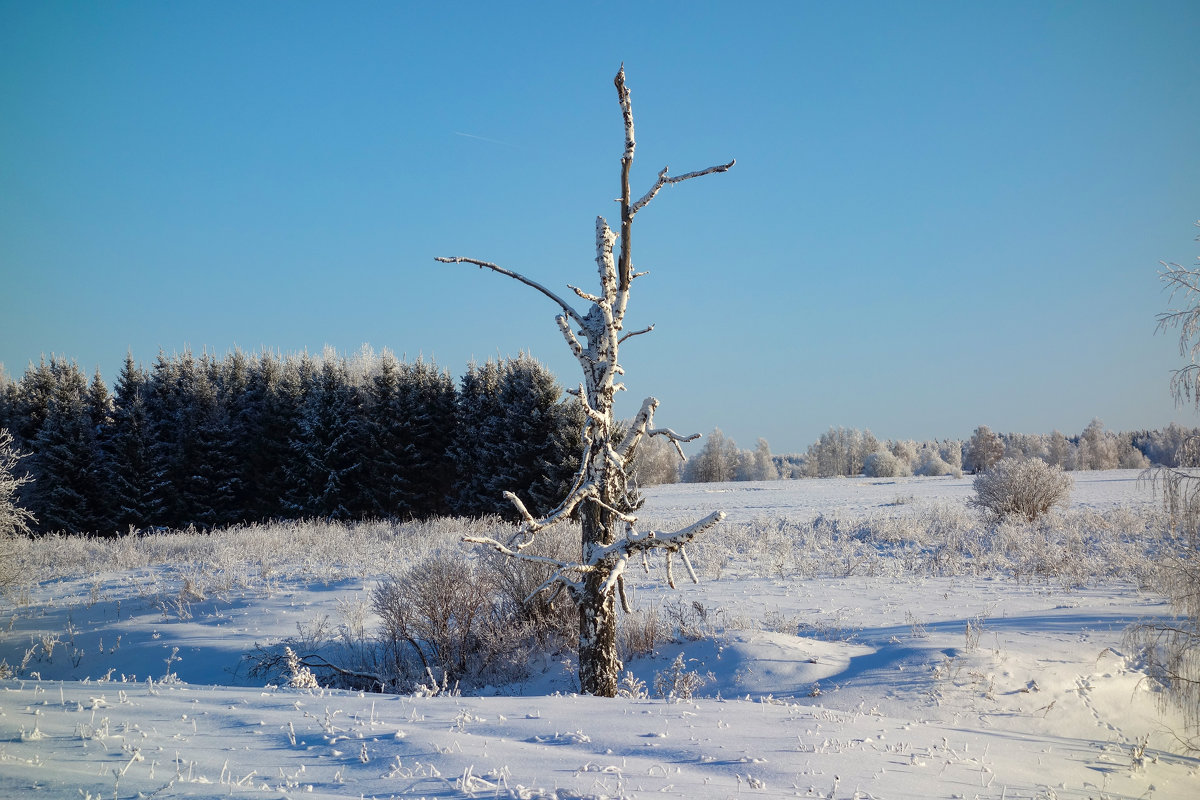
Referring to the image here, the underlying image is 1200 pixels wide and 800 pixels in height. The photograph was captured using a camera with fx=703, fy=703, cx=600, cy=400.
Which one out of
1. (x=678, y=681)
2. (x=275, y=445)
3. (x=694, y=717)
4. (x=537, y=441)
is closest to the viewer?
(x=694, y=717)

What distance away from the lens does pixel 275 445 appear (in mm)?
31625

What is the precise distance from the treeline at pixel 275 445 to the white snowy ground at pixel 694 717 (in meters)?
17.0

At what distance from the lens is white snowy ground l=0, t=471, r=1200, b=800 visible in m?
3.23

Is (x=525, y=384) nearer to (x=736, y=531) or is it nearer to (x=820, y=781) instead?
(x=736, y=531)

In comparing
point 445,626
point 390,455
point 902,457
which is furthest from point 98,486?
point 902,457

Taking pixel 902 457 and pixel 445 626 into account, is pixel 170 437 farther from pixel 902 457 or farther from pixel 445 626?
pixel 902 457

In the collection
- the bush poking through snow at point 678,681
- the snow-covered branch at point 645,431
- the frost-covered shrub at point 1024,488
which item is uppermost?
the snow-covered branch at point 645,431

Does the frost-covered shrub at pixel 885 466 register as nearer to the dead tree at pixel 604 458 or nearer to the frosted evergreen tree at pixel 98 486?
the frosted evergreen tree at pixel 98 486

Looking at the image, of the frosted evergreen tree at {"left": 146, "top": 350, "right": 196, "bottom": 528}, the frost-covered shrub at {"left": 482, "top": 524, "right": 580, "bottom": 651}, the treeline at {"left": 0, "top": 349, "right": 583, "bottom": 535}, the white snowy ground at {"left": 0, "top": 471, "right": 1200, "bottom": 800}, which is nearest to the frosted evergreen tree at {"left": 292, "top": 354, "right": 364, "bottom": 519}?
the treeline at {"left": 0, "top": 349, "right": 583, "bottom": 535}

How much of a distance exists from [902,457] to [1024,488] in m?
74.9

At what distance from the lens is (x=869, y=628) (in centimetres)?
949

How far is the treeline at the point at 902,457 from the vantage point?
7581 cm

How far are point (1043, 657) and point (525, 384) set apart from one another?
2084 centimetres

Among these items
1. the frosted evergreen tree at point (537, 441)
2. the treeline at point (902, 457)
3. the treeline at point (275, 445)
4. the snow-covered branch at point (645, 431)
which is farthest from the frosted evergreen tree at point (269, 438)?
the treeline at point (902, 457)
